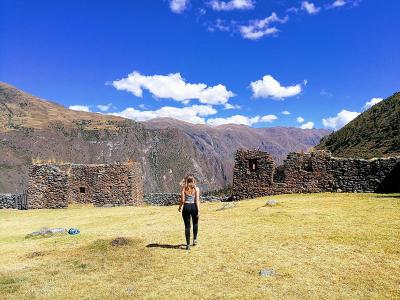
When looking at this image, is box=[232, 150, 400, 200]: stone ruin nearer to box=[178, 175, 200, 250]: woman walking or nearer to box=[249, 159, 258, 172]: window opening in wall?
box=[249, 159, 258, 172]: window opening in wall

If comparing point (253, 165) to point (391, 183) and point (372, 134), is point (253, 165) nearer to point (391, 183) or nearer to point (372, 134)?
point (391, 183)

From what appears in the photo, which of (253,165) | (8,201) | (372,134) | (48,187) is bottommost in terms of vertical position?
(8,201)

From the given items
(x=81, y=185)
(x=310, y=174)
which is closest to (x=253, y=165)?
(x=310, y=174)

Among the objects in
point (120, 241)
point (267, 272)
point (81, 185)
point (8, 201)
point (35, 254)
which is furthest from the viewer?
point (8, 201)

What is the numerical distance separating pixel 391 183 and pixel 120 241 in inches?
849

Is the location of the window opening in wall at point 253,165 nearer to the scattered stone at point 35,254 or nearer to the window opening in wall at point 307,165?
the window opening in wall at point 307,165

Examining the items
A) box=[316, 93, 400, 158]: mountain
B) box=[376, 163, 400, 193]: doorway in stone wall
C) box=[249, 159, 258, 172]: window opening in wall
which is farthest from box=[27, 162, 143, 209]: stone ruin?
box=[316, 93, 400, 158]: mountain

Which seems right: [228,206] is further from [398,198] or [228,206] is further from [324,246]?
[324,246]

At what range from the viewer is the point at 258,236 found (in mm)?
15984

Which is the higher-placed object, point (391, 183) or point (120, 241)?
point (391, 183)

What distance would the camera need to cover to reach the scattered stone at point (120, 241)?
51.5 ft

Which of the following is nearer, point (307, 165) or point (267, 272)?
point (267, 272)

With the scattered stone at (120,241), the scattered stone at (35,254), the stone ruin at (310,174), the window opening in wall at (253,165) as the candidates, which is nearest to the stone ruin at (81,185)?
the stone ruin at (310,174)

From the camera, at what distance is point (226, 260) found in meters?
13.1
